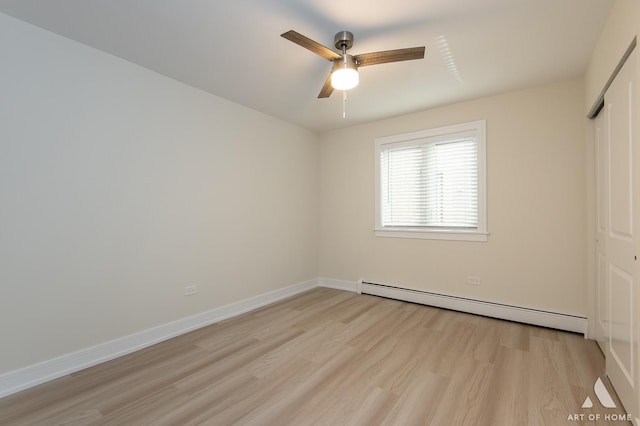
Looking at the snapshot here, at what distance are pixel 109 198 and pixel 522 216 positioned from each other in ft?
13.6

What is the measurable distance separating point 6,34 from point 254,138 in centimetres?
220

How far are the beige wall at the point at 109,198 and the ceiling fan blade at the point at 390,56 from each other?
1.93m

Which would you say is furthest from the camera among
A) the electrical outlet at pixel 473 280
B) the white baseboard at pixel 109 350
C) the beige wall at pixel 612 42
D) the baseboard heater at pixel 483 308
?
the electrical outlet at pixel 473 280

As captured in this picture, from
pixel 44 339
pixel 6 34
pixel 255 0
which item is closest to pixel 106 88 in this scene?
pixel 6 34

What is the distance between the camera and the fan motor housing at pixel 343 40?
210 cm

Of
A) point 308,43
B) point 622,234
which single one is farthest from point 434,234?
point 308,43

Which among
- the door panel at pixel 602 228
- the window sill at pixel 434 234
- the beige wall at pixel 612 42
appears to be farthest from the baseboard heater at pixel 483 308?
the beige wall at pixel 612 42

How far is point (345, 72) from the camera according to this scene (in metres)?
2.05

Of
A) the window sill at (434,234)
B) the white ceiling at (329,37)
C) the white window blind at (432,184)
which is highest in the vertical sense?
the white ceiling at (329,37)

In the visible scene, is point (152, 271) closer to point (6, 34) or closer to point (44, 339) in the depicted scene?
point (44, 339)

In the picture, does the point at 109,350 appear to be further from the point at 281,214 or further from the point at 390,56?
the point at 390,56

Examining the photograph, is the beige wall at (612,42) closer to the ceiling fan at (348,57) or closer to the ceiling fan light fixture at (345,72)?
the ceiling fan at (348,57)

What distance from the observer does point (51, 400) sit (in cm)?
187

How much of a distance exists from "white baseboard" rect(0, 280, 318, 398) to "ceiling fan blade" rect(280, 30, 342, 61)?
2787 mm
